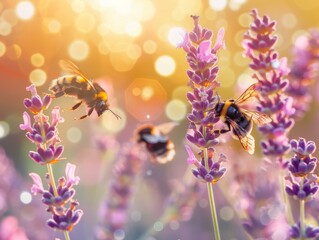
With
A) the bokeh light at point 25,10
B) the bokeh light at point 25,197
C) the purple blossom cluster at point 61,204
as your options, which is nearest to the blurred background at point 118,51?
the bokeh light at point 25,10

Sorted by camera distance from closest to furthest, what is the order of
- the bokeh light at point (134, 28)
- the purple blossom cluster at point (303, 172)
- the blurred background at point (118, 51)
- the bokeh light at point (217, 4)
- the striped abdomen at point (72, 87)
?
1. the purple blossom cluster at point (303, 172)
2. the striped abdomen at point (72, 87)
3. the blurred background at point (118, 51)
4. the bokeh light at point (217, 4)
5. the bokeh light at point (134, 28)

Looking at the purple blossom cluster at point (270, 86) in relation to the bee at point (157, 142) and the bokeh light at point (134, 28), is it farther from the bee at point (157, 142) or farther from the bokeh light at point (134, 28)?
the bokeh light at point (134, 28)

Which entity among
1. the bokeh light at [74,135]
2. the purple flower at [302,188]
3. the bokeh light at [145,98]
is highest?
the purple flower at [302,188]

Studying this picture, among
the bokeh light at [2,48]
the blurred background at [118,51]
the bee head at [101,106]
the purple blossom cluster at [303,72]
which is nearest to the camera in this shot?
the bee head at [101,106]

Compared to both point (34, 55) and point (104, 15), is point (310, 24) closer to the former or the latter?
point (104, 15)

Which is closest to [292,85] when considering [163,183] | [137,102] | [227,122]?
[227,122]

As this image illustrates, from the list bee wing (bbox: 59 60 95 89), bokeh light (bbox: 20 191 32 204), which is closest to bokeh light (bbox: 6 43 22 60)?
bokeh light (bbox: 20 191 32 204)

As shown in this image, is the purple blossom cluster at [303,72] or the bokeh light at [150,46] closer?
the purple blossom cluster at [303,72]

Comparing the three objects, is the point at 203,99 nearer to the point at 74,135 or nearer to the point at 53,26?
the point at 74,135
